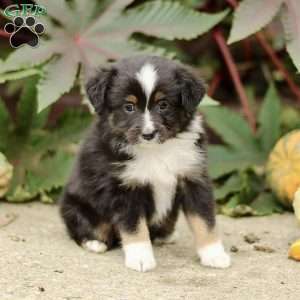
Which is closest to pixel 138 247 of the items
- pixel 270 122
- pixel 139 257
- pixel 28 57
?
pixel 139 257

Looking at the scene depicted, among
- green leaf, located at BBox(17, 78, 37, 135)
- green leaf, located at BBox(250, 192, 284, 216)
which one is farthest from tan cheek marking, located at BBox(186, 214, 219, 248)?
green leaf, located at BBox(17, 78, 37, 135)

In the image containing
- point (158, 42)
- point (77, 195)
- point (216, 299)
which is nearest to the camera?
point (216, 299)

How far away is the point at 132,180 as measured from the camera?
4.56m

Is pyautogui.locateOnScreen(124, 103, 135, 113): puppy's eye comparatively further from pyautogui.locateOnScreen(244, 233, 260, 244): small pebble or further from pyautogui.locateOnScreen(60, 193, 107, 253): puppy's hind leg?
pyautogui.locateOnScreen(244, 233, 260, 244): small pebble

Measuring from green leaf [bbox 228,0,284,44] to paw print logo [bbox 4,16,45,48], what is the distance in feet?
4.88

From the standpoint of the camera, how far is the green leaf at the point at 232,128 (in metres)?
6.38

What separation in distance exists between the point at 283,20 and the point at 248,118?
1108mm

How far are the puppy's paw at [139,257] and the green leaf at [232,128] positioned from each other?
2.02m

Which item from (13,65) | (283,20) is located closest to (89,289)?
(13,65)

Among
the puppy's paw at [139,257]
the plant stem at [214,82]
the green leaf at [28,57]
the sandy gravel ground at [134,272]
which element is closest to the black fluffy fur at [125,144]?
the puppy's paw at [139,257]

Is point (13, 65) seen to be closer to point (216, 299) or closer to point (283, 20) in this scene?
point (283, 20)

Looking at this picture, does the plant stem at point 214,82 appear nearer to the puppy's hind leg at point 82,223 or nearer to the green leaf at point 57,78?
the green leaf at point 57,78

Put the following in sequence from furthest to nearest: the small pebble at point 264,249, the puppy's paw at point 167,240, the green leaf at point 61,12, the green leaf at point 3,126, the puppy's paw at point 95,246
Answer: the green leaf at point 3,126
the green leaf at point 61,12
the puppy's paw at point 167,240
the small pebble at point 264,249
the puppy's paw at point 95,246

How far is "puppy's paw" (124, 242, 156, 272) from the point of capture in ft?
14.7
